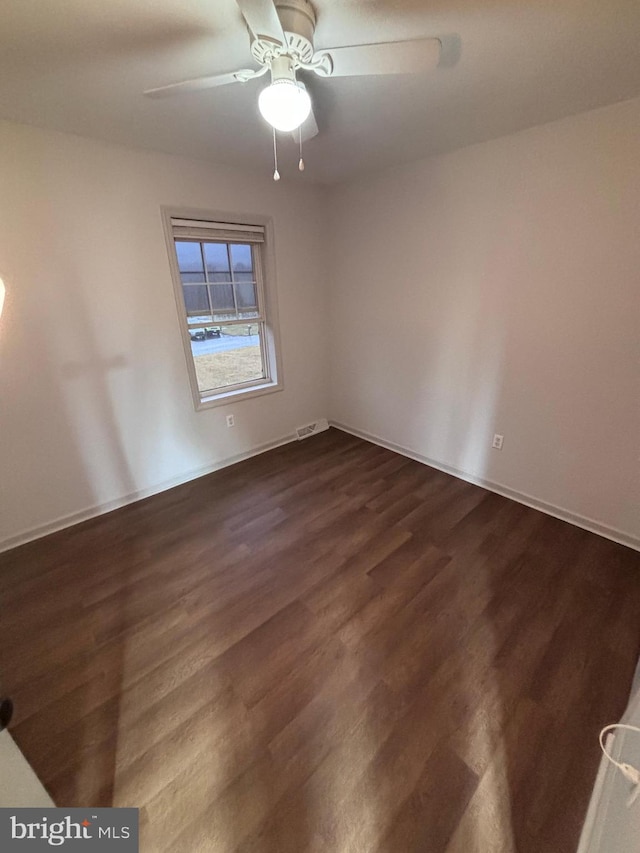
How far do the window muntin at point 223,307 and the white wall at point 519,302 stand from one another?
90cm

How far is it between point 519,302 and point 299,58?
1.78 m

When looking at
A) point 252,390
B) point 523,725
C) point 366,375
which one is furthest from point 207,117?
point 523,725

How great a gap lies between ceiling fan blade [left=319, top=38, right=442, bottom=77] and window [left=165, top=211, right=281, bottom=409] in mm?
1618

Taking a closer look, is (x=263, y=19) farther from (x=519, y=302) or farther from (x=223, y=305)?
(x=223, y=305)

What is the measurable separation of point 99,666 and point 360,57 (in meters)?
2.58

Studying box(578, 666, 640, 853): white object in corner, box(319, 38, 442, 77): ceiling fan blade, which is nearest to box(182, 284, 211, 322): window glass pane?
box(319, 38, 442, 77): ceiling fan blade

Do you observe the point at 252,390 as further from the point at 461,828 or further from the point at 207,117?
the point at 461,828

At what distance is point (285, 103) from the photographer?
1151 millimetres

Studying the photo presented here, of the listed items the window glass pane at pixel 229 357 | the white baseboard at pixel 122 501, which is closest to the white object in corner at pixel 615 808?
the white baseboard at pixel 122 501

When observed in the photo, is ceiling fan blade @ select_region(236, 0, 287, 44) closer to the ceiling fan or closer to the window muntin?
the ceiling fan

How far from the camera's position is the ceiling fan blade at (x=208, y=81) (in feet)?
3.94

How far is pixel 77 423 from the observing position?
229 centimetres

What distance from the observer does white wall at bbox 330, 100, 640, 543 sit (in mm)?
1834

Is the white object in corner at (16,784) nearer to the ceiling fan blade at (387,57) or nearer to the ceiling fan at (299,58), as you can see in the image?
the ceiling fan at (299,58)
